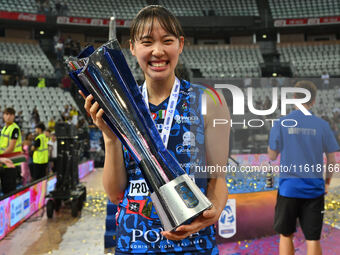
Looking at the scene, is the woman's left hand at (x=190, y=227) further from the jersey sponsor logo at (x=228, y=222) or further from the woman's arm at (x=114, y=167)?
the jersey sponsor logo at (x=228, y=222)

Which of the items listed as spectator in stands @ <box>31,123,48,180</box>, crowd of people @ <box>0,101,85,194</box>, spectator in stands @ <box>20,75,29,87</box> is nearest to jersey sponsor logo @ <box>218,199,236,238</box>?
crowd of people @ <box>0,101,85,194</box>

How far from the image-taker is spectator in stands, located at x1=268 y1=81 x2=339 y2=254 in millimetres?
1685

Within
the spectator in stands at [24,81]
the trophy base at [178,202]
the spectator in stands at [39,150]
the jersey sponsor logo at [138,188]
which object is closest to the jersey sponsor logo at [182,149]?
the jersey sponsor logo at [138,188]

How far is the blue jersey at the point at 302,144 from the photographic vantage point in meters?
1.64

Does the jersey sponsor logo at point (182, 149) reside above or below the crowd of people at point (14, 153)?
above

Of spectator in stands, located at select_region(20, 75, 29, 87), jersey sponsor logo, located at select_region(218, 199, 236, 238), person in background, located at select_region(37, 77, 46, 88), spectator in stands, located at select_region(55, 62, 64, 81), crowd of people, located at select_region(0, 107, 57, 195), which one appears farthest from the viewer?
spectator in stands, located at select_region(55, 62, 64, 81)

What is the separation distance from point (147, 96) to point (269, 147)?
1001 millimetres

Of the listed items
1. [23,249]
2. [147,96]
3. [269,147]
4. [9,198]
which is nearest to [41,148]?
[9,198]

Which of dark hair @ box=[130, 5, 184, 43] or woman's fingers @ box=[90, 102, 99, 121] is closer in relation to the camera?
woman's fingers @ box=[90, 102, 99, 121]

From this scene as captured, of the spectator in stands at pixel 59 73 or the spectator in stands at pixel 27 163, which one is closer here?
the spectator in stands at pixel 27 163

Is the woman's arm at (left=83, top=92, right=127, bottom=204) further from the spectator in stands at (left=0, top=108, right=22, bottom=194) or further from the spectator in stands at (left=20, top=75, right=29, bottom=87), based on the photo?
the spectator in stands at (left=20, top=75, right=29, bottom=87)

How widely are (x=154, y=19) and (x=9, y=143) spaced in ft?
15.9

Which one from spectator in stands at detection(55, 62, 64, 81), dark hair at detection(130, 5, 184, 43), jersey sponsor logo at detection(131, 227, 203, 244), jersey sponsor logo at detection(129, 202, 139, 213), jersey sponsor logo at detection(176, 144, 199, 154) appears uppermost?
spectator in stands at detection(55, 62, 64, 81)

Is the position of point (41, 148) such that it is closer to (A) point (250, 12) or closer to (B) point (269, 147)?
(B) point (269, 147)
